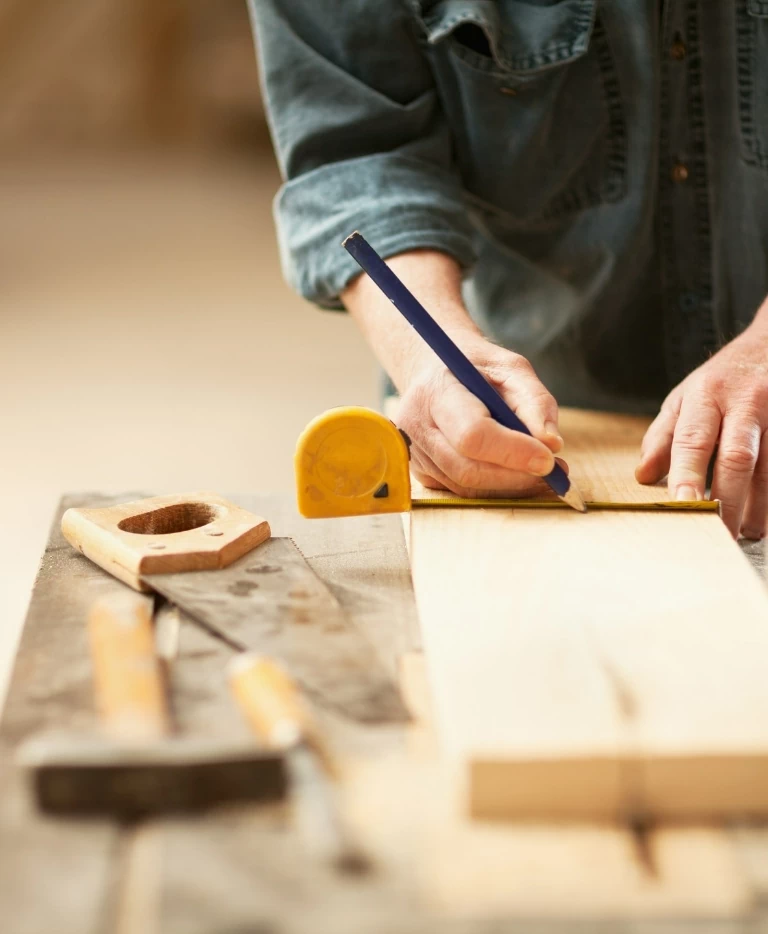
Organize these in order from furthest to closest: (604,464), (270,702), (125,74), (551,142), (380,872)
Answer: (125,74) → (551,142) → (604,464) → (270,702) → (380,872)

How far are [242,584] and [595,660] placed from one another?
35 cm

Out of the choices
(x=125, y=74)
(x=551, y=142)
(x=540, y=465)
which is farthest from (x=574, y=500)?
(x=125, y=74)

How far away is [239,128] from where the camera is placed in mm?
6520

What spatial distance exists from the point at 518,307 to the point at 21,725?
115 centimetres

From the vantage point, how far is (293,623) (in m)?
0.92

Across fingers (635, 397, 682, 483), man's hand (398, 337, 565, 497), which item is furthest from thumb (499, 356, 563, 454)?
fingers (635, 397, 682, 483)

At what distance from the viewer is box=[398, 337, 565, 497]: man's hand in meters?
1.09

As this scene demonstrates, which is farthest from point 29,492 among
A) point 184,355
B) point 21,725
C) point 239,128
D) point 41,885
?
point 239,128

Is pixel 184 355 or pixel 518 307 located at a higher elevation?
pixel 518 307

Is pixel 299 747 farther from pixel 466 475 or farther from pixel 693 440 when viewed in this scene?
pixel 693 440

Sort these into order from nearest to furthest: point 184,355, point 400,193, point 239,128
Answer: point 400,193 < point 184,355 < point 239,128

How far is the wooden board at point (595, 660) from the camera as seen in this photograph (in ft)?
2.22

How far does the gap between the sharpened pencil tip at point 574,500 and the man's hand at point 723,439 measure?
12 cm

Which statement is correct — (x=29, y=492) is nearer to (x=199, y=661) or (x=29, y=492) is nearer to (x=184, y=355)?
(x=184, y=355)
